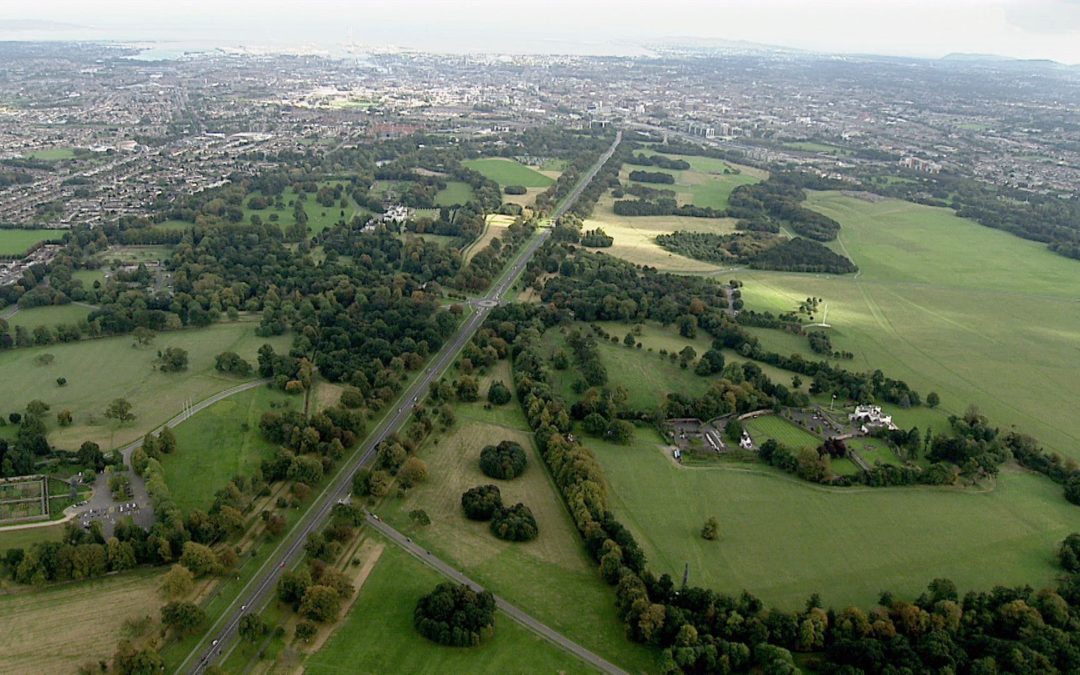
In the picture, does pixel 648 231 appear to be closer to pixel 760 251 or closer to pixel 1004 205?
pixel 760 251

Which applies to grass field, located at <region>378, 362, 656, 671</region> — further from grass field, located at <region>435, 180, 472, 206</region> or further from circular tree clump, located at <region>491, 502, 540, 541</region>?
grass field, located at <region>435, 180, 472, 206</region>

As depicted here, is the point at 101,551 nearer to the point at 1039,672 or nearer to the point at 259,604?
the point at 259,604

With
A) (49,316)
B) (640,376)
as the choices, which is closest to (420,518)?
(640,376)

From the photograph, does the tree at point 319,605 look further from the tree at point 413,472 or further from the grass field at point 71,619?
the tree at point 413,472

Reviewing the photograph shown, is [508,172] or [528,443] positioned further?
[508,172]

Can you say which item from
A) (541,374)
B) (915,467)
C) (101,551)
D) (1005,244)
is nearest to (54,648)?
(101,551)

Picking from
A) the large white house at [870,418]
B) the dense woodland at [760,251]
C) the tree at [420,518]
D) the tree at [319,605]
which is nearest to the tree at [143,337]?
the tree at [420,518]
